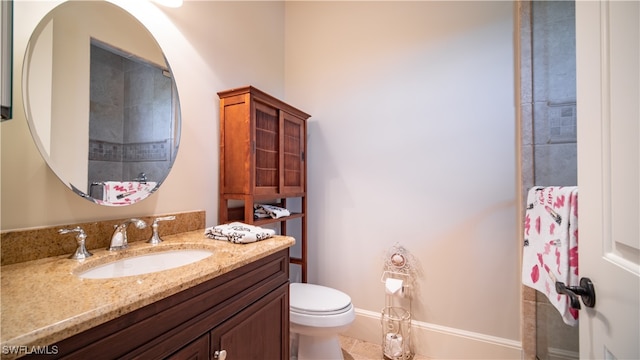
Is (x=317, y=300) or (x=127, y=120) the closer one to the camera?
(x=127, y=120)

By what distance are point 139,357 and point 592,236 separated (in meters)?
1.16

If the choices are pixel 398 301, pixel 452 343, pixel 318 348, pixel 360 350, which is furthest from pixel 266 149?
pixel 452 343

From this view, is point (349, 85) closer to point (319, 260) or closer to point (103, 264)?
point (319, 260)

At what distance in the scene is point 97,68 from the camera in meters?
1.02

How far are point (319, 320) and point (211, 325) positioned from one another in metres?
0.78

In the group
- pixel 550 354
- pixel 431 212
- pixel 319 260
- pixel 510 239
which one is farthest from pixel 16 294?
pixel 550 354

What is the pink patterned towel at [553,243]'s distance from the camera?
87 centimetres

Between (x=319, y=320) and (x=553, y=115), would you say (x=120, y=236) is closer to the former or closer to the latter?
(x=319, y=320)

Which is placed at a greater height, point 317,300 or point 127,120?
point 127,120

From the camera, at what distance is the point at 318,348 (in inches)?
59.0

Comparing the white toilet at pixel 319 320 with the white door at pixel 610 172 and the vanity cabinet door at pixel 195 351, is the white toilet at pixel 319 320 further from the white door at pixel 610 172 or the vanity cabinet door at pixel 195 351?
the white door at pixel 610 172

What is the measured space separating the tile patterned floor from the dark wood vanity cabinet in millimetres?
797

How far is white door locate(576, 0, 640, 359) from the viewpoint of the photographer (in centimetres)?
49

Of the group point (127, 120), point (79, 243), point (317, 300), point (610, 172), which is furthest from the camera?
point (317, 300)
